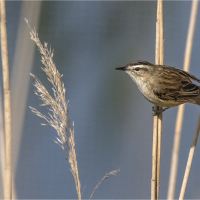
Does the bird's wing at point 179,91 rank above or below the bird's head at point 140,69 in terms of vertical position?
below

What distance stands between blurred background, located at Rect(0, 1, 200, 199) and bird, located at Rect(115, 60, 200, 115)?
0.76 meters

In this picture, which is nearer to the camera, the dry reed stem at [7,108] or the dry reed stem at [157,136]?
the dry reed stem at [7,108]

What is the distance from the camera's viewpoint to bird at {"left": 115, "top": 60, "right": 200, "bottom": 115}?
3.12 metres

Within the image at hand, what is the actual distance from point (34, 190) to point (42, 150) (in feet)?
2.27

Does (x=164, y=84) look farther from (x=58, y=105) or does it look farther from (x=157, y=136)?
(x=58, y=105)

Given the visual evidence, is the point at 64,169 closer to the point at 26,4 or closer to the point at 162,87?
the point at 162,87

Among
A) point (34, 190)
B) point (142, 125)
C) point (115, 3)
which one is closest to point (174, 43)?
point (115, 3)

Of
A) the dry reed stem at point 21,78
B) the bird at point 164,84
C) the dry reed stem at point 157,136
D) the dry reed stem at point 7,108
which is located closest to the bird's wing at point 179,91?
the bird at point 164,84

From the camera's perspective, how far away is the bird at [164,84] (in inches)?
123

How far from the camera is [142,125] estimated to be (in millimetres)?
4180

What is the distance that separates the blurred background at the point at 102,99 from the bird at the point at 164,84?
0.76 meters

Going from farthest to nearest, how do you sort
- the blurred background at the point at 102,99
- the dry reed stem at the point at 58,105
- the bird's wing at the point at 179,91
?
1. the blurred background at the point at 102,99
2. the bird's wing at the point at 179,91
3. the dry reed stem at the point at 58,105

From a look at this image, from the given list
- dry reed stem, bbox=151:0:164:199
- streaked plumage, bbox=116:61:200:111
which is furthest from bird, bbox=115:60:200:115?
dry reed stem, bbox=151:0:164:199

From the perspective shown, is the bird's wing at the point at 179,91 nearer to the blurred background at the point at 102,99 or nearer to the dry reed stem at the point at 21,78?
the blurred background at the point at 102,99
